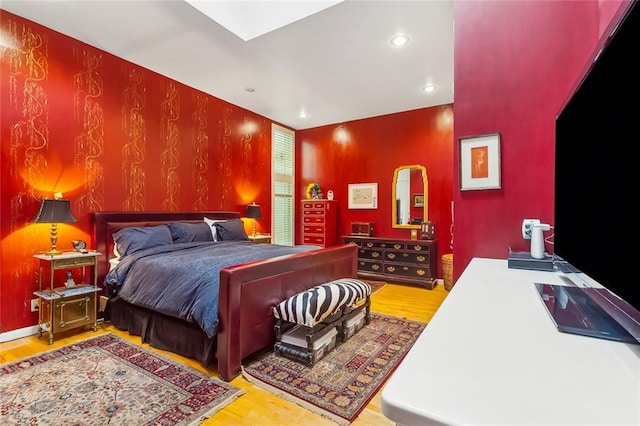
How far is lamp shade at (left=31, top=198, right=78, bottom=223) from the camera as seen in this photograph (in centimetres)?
262

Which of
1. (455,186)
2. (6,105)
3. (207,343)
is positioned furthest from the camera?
(6,105)

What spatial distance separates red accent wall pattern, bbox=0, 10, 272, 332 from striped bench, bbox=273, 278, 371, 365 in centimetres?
244

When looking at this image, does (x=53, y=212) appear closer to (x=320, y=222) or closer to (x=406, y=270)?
(x=320, y=222)

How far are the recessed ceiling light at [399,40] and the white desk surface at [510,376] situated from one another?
9.60ft

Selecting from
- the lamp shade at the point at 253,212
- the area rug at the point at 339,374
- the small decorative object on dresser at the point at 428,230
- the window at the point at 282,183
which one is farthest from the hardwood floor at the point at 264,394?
the window at the point at 282,183

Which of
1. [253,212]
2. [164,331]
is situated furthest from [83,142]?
[253,212]

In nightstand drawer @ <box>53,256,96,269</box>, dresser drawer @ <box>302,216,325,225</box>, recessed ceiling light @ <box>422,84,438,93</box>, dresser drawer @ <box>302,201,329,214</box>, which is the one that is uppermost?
recessed ceiling light @ <box>422,84,438,93</box>

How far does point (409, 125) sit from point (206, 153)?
3298mm

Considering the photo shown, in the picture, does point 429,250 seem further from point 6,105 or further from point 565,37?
point 6,105

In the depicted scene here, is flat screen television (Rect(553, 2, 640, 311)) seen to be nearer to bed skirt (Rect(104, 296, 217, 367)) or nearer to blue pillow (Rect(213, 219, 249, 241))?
bed skirt (Rect(104, 296, 217, 367))

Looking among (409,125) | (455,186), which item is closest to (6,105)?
(455,186)

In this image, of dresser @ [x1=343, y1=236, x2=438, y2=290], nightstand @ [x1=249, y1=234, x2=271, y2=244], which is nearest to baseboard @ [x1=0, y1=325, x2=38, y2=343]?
nightstand @ [x1=249, y1=234, x2=271, y2=244]

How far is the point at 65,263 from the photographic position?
2.74 meters

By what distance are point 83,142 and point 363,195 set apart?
408cm
